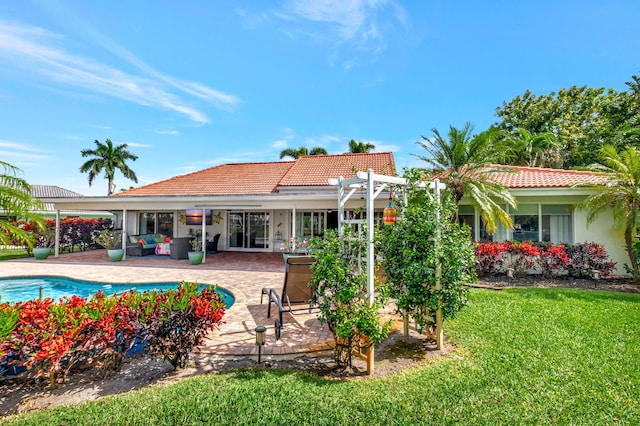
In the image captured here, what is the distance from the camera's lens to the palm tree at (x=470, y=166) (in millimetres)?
11763

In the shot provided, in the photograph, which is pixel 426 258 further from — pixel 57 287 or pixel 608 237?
pixel 57 287

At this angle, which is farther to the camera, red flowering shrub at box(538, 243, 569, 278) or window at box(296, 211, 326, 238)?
window at box(296, 211, 326, 238)

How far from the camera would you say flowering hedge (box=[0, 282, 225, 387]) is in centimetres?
361

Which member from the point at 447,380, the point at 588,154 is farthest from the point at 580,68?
the point at 447,380

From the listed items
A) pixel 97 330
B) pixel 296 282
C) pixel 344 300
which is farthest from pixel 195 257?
pixel 344 300

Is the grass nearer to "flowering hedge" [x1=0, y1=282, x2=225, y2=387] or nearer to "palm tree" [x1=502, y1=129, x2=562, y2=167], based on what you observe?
"flowering hedge" [x1=0, y1=282, x2=225, y2=387]

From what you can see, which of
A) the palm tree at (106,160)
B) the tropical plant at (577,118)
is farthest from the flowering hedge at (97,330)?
the palm tree at (106,160)

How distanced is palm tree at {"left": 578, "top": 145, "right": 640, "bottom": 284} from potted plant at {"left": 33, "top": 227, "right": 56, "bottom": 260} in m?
25.8

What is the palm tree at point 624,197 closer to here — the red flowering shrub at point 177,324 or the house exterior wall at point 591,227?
the house exterior wall at point 591,227

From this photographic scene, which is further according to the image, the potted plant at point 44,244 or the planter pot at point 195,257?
the potted plant at point 44,244

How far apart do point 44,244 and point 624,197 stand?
2848 cm

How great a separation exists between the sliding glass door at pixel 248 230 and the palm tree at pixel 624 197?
16.5 meters

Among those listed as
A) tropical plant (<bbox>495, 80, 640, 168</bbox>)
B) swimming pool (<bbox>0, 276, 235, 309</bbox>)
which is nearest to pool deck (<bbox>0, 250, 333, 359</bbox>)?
swimming pool (<bbox>0, 276, 235, 309</bbox>)

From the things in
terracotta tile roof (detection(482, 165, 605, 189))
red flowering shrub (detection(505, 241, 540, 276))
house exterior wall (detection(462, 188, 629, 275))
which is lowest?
red flowering shrub (detection(505, 241, 540, 276))
